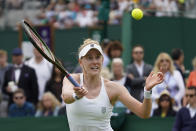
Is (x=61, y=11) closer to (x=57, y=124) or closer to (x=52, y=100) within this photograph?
(x=52, y=100)

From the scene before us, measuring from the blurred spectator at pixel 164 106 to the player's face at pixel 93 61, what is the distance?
368cm

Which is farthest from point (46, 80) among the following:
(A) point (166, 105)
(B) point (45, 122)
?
(A) point (166, 105)

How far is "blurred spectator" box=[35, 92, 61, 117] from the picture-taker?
32.1ft

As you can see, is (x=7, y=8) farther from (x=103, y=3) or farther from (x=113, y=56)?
(x=113, y=56)

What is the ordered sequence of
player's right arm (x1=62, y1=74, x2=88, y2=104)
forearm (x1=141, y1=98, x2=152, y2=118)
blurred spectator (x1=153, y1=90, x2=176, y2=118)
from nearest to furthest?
player's right arm (x1=62, y1=74, x2=88, y2=104)
forearm (x1=141, y1=98, x2=152, y2=118)
blurred spectator (x1=153, y1=90, x2=176, y2=118)

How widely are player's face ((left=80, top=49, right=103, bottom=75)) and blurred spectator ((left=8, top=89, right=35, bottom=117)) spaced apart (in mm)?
4137

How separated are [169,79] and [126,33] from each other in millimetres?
3252

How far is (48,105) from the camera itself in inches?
386

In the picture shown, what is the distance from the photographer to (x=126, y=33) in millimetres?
13016

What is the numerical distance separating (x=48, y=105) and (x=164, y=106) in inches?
75.1

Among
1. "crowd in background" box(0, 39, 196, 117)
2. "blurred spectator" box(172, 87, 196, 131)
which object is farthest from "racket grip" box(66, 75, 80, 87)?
"crowd in background" box(0, 39, 196, 117)

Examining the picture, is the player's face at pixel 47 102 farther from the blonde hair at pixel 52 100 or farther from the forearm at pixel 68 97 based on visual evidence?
the forearm at pixel 68 97

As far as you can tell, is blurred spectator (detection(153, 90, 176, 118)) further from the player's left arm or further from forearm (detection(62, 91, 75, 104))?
forearm (detection(62, 91, 75, 104))

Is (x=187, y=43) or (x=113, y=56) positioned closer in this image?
(x=113, y=56)
